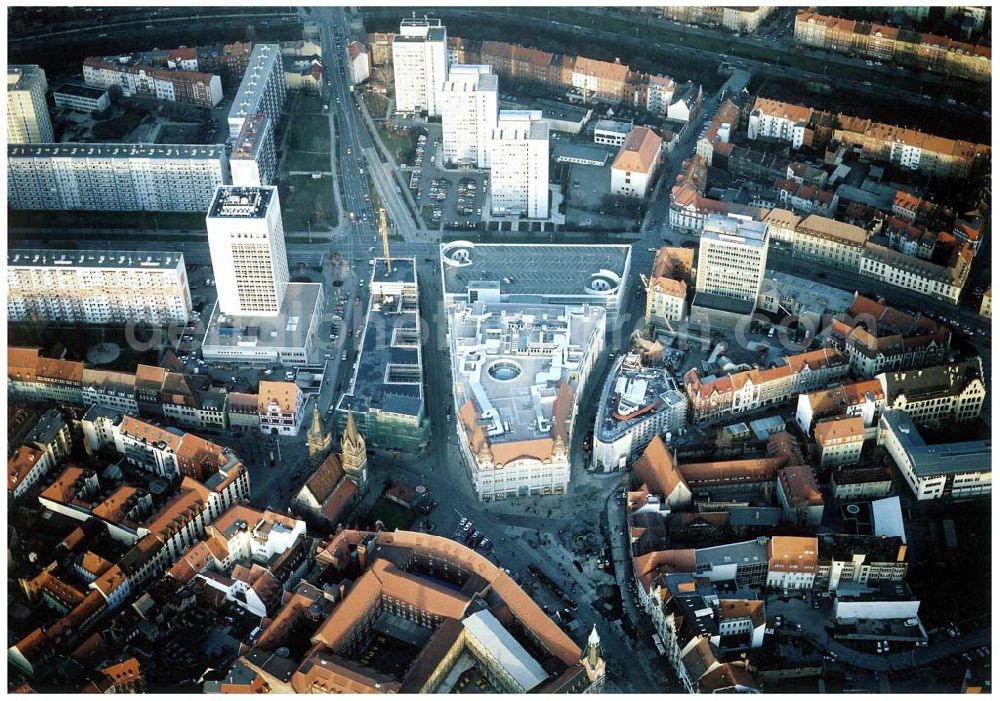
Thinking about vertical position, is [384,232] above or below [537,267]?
above

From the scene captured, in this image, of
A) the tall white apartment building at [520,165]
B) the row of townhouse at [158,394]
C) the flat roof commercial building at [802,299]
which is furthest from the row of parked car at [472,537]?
the tall white apartment building at [520,165]

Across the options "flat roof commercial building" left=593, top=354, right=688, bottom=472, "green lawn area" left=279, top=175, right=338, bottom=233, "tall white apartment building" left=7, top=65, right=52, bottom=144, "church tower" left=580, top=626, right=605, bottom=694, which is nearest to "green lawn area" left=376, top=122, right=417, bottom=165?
"green lawn area" left=279, top=175, right=338, bottom=233

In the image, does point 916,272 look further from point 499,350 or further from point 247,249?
point 247,249

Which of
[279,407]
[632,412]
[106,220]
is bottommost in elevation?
[279,407]

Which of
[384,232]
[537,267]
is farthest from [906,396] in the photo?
[384,232]

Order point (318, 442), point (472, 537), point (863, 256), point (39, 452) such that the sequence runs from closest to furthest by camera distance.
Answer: point (472, 537) < point (39, 452) < point (318, 442) < point (863, 256)
